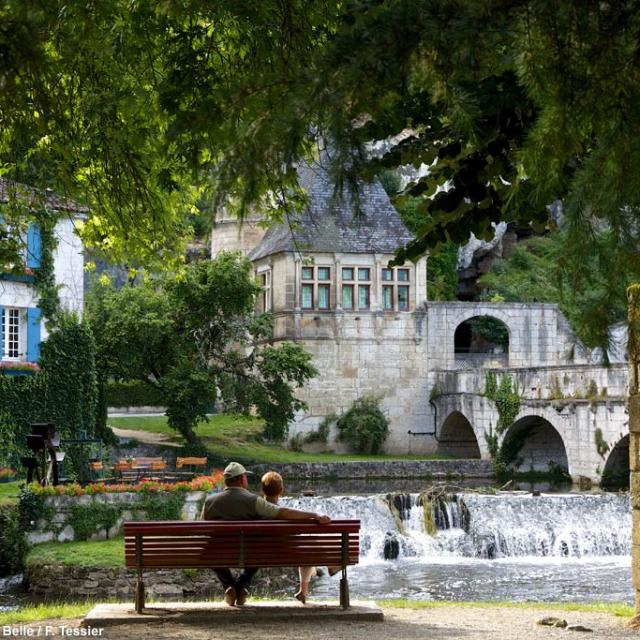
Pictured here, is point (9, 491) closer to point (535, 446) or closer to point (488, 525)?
point (488, 525)

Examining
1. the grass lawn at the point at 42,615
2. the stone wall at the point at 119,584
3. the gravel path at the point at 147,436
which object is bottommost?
the stone wall at the point at 119,584

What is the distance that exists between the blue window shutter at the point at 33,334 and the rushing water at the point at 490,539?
6.34 m

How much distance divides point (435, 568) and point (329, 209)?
1924 centimetres

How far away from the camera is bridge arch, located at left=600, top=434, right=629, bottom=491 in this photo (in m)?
32.6

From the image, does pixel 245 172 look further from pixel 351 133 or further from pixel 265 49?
pixel 265 49

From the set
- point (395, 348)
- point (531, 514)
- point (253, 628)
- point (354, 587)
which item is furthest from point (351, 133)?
point (395, 348)

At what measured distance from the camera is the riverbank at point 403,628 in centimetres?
843

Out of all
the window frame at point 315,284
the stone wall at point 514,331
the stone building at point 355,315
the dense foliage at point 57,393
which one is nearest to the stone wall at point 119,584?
the dense foliage at point 57,393

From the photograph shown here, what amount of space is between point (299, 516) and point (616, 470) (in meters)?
24.6

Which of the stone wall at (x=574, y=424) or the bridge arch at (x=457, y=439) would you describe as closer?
the stone wall at (x=574, y=424)

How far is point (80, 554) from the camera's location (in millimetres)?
21312

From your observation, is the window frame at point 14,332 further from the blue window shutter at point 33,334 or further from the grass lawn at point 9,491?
the grass lawn at point 9,491

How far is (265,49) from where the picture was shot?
966cm

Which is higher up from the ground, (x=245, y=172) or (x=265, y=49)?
(x=265, y=49)
